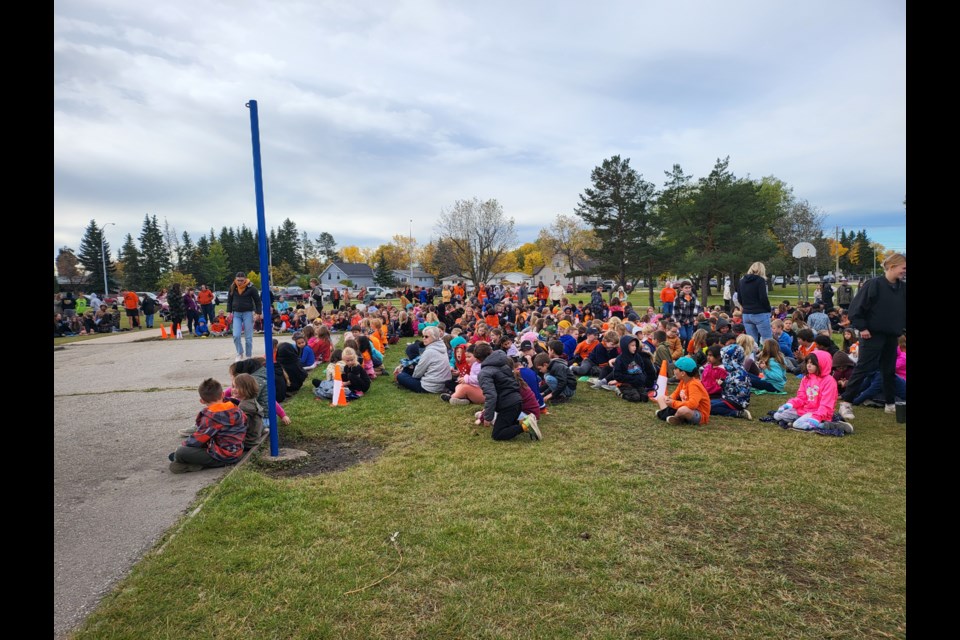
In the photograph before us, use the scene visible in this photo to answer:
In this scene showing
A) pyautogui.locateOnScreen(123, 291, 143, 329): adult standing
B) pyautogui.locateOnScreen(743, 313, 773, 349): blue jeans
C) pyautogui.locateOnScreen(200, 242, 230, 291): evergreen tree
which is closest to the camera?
pyautogui.locateOnScreen(743, 313, 773, 349): blue jeans

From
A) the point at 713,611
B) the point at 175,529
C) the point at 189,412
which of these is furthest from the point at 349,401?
the point at 713,611

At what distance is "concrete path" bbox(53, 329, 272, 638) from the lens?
3.48m

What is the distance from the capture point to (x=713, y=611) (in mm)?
2992

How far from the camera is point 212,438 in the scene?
17.8ft

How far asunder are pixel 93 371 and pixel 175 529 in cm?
988

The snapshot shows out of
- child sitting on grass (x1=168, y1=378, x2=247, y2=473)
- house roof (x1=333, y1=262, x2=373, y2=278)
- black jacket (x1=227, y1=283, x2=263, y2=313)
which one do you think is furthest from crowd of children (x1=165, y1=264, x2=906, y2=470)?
house roof (x1=333, y1=262, x2=373, y2=278)

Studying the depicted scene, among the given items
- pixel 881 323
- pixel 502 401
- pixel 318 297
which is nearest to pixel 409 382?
pixel 502 401

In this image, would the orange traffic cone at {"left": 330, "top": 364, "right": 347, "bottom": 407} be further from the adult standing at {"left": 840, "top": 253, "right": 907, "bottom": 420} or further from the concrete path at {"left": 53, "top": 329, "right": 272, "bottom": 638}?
the adult standing at {"left": 840, "top": 253, "right": 907, "bottom": 420}

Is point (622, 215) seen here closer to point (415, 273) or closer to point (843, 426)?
point (843, 426)

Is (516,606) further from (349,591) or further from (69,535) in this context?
(69,535)

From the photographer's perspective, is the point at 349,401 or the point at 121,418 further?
the point at 349,401

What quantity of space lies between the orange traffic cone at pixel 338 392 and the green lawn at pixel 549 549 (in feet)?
8.79

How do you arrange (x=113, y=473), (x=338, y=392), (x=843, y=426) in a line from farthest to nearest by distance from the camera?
(x=338, y=392) → (x=843, y=426) → (x=113, y=473)

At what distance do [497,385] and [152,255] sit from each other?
74502 millimetres
